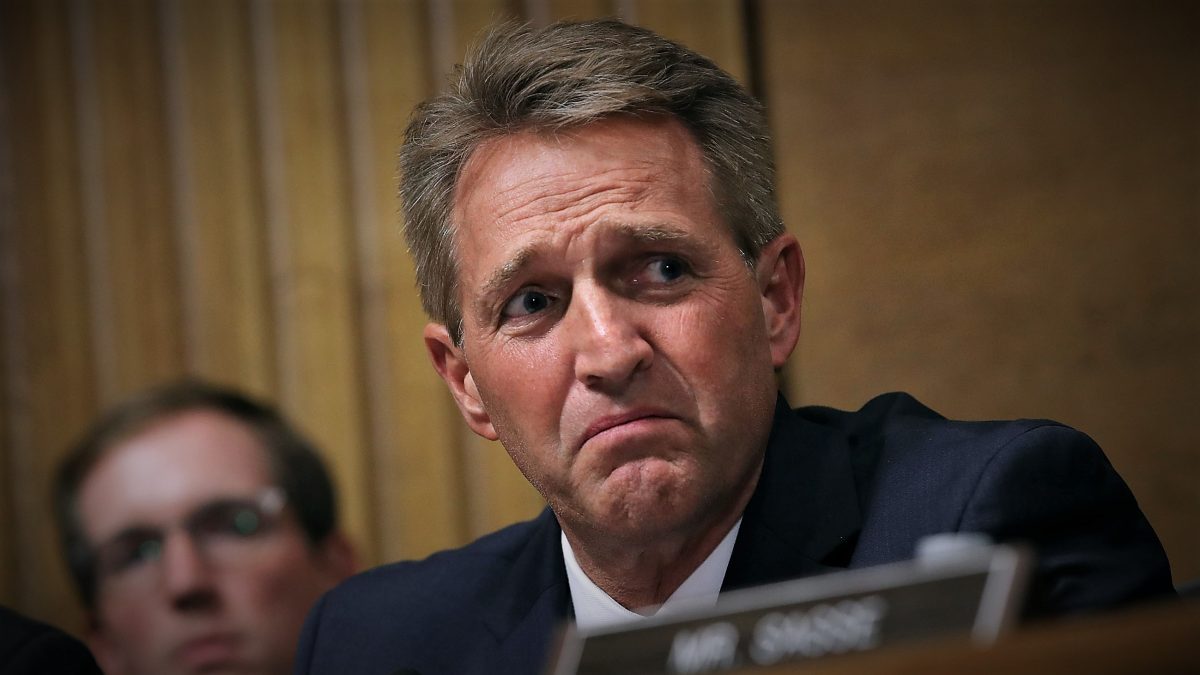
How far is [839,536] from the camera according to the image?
1922 mm

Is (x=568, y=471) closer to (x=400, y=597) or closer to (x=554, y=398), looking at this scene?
(x=554, y=398)

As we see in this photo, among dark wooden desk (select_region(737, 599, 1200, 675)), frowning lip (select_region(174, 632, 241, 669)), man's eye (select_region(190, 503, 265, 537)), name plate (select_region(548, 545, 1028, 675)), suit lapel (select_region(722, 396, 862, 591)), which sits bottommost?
frowning lip (select_region(174, 632, 241, 669))

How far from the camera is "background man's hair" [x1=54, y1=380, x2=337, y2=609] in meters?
3.32

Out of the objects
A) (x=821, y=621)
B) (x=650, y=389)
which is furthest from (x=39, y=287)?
(x=821, y=621)

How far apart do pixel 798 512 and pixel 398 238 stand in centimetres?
202

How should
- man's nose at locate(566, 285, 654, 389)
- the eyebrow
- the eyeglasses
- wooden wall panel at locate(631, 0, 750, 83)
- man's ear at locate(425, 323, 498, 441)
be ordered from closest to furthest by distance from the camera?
man's nose at locate(566, 285, 654, 389)
the eyebrow
man's ear at locate(425, 323, 498, 441)
the eyeglasses
wooden wall panel at locate(631, 0, 750, 83)

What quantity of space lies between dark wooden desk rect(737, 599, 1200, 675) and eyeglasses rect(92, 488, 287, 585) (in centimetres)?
242

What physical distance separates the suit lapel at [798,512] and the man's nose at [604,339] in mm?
→ 332

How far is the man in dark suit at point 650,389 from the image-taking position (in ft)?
5.70

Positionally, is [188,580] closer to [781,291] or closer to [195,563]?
[195,563]

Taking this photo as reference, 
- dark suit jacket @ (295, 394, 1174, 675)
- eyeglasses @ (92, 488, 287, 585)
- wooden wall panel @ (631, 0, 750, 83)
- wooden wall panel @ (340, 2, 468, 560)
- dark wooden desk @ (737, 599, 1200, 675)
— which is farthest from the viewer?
wooden wall panel @ (340, 2, 468, 560)

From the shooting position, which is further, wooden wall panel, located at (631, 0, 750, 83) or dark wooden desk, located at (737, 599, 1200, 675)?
wooden wall panel, located at (631, 0, 750, 83)

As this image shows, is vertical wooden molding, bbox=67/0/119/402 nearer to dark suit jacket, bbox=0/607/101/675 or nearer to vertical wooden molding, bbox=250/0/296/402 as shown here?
vertical wooden molding, bbox=250/0/296/402

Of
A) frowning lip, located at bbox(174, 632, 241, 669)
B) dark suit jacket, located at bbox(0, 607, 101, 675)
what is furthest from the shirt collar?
frowning lip, located at bbox(174, 632, 241, 669)
